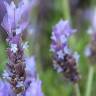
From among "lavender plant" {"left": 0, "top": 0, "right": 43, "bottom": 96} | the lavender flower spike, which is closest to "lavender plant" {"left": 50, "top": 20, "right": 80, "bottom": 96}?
the lavender flower spike

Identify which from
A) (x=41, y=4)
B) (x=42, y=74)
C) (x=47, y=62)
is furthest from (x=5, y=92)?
(x=41, y=4)

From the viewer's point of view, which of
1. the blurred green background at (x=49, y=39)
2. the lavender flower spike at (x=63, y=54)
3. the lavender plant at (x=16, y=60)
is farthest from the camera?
the blurred green background at (x=49, y=39)

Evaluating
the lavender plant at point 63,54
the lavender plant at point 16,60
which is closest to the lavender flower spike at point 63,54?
the lavender plant at point 63,54

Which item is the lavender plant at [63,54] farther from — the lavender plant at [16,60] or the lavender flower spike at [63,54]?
the lavender plant at [16,60]

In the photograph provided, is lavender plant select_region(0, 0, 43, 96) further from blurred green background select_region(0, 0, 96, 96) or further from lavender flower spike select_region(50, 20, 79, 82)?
blurred green background select_region(0, 0, 96, 96)

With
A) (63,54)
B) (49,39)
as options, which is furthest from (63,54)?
(49,39)
